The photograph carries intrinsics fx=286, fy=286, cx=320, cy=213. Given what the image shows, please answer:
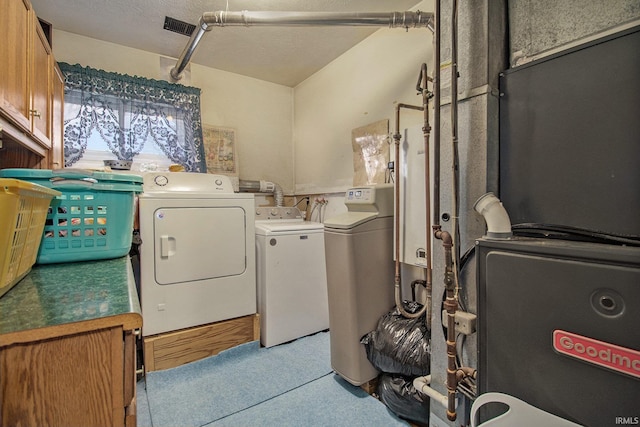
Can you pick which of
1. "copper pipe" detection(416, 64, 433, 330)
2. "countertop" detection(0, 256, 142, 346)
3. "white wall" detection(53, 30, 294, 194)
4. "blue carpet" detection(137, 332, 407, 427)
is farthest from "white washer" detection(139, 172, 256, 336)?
"copper pipe" detection(416, 64, 433, 330)

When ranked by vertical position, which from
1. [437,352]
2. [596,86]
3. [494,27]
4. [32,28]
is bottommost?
[437,352]

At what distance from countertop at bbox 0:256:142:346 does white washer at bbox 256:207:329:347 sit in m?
1.33

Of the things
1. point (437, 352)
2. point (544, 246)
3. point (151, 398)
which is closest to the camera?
point (544, 246)

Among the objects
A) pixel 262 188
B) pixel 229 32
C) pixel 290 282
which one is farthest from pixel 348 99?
pixel 290 282

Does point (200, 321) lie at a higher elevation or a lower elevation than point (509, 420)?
lower

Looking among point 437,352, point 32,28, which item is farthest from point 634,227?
point 32,28

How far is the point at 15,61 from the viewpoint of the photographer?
4.50ft

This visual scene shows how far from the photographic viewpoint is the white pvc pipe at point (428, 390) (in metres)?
1.24

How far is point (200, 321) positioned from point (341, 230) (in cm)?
129

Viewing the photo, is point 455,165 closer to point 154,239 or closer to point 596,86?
point 596,86

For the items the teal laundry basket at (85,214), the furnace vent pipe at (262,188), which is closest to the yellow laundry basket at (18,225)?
the teal laundry basket at (85,214)

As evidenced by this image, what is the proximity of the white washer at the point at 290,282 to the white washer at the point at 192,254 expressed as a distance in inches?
5.6

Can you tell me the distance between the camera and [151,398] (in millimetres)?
1708

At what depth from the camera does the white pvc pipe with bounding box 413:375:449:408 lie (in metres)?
1.24
